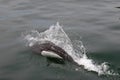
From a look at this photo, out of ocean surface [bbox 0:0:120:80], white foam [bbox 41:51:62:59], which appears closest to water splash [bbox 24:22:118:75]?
ocean surface [bbox 0:0:120:80]

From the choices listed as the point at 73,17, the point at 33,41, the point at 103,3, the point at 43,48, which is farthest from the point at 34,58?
the point at 103,3

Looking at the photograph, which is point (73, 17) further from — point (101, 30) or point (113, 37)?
point (113, 37)

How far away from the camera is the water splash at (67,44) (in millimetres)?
9328

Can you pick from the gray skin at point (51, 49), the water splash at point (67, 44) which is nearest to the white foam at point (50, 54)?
the gray skin at point (51, 49)

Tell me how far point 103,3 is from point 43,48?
796cm

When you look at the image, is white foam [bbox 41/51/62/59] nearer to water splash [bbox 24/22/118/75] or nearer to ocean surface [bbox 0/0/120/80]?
ocean surface [bbox 0/0/120/80]

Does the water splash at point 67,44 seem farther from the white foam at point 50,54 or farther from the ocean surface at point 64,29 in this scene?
the white foam at point 50,54

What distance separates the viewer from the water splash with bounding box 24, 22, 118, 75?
30.6 feet

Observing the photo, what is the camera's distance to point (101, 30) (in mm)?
12953

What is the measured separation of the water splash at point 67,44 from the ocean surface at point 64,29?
12 centimetres

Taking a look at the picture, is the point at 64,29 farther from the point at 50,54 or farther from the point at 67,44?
the point at 50,54

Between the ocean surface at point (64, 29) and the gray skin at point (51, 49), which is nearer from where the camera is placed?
the ocean surface at point (64, 29)

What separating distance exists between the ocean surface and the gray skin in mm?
201

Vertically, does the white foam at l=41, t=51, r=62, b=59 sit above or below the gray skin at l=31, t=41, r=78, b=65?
below
